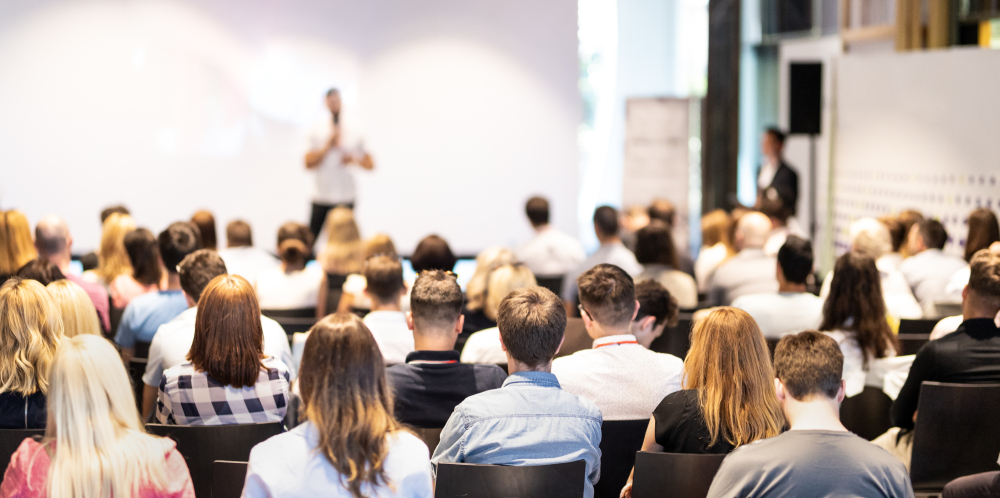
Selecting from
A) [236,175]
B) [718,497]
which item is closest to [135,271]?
[718,497]

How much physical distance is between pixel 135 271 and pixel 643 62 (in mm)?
7268

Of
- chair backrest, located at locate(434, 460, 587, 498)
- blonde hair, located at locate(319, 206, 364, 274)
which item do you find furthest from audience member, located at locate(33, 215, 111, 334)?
chair backrest, located at locate(434, 460, 587, 498)

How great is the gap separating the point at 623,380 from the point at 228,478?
1242 mm

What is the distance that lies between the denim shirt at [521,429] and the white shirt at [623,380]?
458 mm

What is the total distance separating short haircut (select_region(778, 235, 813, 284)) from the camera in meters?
3.93

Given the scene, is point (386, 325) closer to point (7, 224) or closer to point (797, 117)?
point (7, 224)

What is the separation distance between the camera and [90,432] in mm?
1854

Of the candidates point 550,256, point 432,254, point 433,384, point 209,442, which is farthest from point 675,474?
point 550,256

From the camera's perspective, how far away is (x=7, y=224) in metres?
4.65

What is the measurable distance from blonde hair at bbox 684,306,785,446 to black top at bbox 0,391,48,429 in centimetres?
187

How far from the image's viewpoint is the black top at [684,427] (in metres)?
2.29

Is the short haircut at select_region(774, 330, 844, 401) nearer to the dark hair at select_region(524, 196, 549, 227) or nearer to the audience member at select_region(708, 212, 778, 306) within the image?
the audience member at select_region(708, 212, 778, 306)

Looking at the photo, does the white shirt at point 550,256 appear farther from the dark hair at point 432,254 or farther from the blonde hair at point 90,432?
the blonde hair at point 90,432

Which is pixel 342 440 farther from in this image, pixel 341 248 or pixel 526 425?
pixel 341 248
